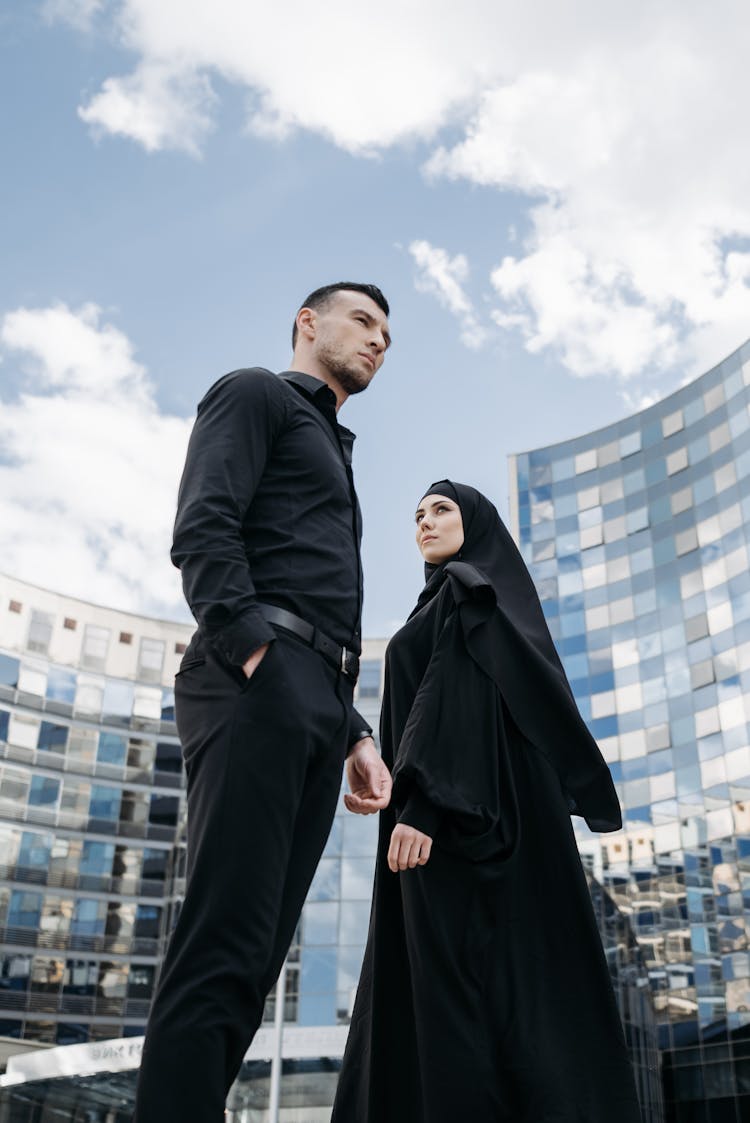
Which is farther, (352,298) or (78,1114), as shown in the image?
(78,1114)

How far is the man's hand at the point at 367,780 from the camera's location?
2.82m

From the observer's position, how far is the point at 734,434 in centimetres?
4278

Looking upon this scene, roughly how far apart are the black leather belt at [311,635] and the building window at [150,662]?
48806mm

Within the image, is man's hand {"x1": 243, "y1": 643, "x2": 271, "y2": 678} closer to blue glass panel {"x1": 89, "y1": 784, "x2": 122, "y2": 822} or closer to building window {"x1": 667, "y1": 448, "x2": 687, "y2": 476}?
building window {"x1": 667, "y1": 448, "x2": 687, "y2": 476}

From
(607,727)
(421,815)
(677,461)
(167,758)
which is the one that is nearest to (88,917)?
(167,758)

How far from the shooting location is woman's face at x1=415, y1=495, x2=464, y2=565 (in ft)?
13.7

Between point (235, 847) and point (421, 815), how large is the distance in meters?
1.09

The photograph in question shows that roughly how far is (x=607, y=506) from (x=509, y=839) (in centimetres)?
4534

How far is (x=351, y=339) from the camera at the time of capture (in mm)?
3287

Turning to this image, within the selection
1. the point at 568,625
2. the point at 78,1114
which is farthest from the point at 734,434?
the point at 78,1114

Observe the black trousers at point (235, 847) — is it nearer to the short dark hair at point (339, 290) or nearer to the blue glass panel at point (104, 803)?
the short dark hair at point (339, 290)

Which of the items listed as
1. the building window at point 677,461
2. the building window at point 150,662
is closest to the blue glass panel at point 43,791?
the building window at point 150,662

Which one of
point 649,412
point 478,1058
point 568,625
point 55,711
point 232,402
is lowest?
point 478,1058

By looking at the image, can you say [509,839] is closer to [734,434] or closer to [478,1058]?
[478,1058]
